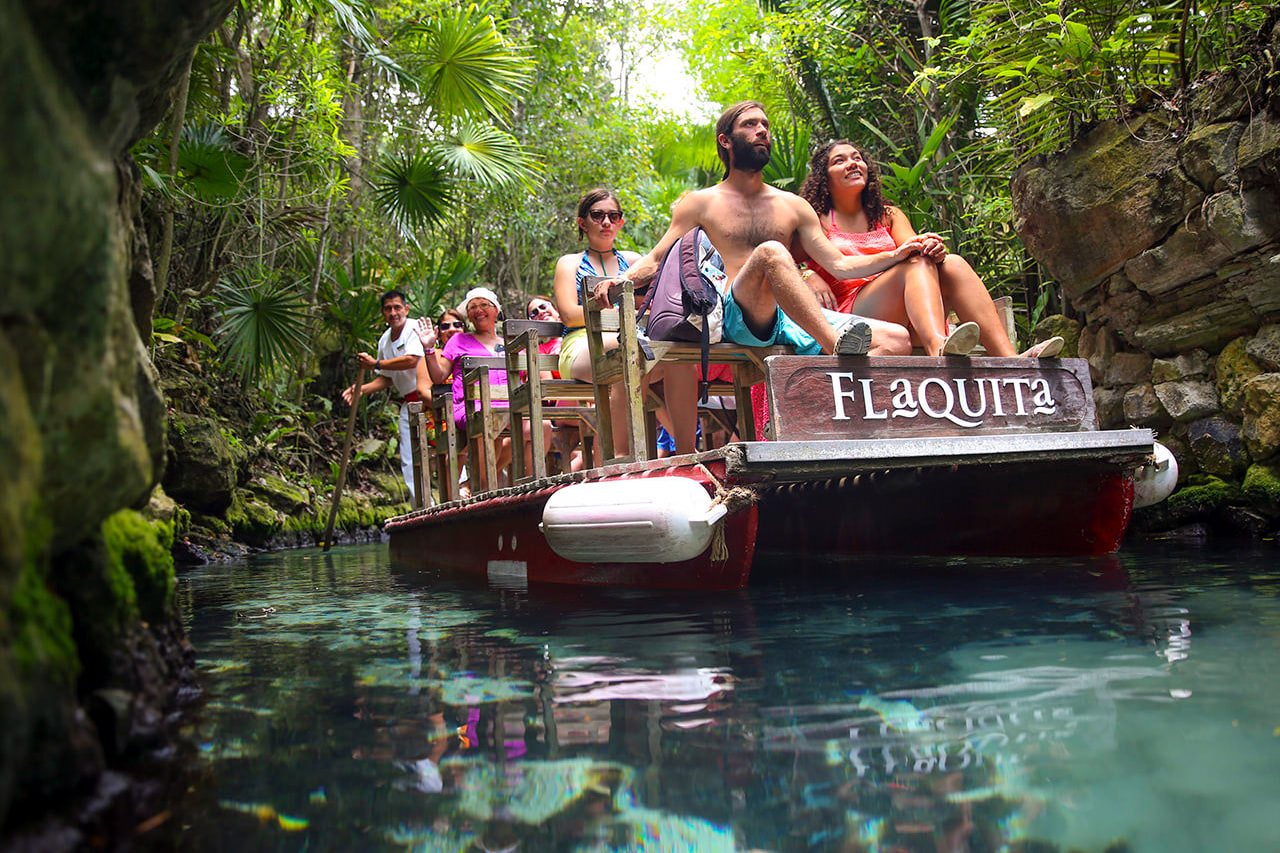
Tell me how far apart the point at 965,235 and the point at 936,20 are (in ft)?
9.72

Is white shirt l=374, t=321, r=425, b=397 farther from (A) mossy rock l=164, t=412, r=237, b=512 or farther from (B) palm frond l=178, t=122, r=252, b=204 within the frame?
(B) palm frond l=178, t=122, r=252, b=204

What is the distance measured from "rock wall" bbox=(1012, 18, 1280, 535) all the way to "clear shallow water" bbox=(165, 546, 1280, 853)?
2244mm

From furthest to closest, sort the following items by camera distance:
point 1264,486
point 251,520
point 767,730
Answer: point 251,520
point 1264,486
point 767,730

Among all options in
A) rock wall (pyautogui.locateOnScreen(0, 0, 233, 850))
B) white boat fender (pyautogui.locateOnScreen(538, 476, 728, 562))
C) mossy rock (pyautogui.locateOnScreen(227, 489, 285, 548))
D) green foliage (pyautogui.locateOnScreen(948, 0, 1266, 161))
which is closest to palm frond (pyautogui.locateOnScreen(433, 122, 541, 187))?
mossy rock (pyautogui.locateOnScreen(227, 489, 285, 548))

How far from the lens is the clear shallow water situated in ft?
3.64

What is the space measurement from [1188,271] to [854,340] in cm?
289

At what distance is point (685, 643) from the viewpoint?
2268 mm

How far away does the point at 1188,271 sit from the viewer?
4.78m

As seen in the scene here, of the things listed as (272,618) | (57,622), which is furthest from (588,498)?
(57,622)

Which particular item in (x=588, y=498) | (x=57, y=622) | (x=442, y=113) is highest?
(x=442, y=113)

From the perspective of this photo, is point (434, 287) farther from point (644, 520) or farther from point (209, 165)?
point (644, 520)

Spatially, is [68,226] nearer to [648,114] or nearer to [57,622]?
[57,622]

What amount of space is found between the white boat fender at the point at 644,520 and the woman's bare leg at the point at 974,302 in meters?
1.47

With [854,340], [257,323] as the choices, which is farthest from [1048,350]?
[257,323]
